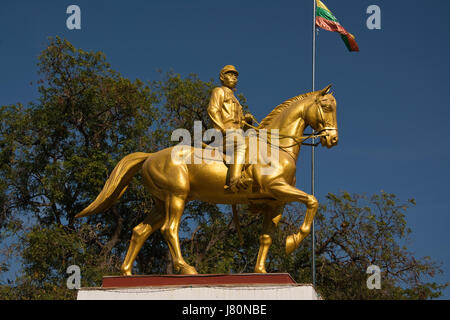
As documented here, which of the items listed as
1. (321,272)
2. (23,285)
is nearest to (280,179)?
(321,272)

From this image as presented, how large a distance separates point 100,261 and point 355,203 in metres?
8.06

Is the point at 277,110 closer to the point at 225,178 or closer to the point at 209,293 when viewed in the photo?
the point at 225,178

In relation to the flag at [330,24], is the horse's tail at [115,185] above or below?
below

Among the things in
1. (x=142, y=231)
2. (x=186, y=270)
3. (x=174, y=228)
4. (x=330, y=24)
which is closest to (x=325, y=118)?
(x=174, y=228)

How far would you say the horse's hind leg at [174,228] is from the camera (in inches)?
449

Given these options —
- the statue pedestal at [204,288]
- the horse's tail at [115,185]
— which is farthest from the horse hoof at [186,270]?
the horse's tail at [115,185]

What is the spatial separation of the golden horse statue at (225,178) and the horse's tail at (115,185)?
18mm

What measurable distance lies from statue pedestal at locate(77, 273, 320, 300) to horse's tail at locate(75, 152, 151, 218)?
1.48 metres

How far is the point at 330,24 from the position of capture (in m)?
19.3

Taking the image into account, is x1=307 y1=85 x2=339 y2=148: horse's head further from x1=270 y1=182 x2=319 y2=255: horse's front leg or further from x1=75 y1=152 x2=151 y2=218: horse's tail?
x1=75 y1=152 x2=151 y2=218: horse's tail

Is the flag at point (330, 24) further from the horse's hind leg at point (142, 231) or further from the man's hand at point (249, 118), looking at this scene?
the horse's hind leg at point (142, 231)
